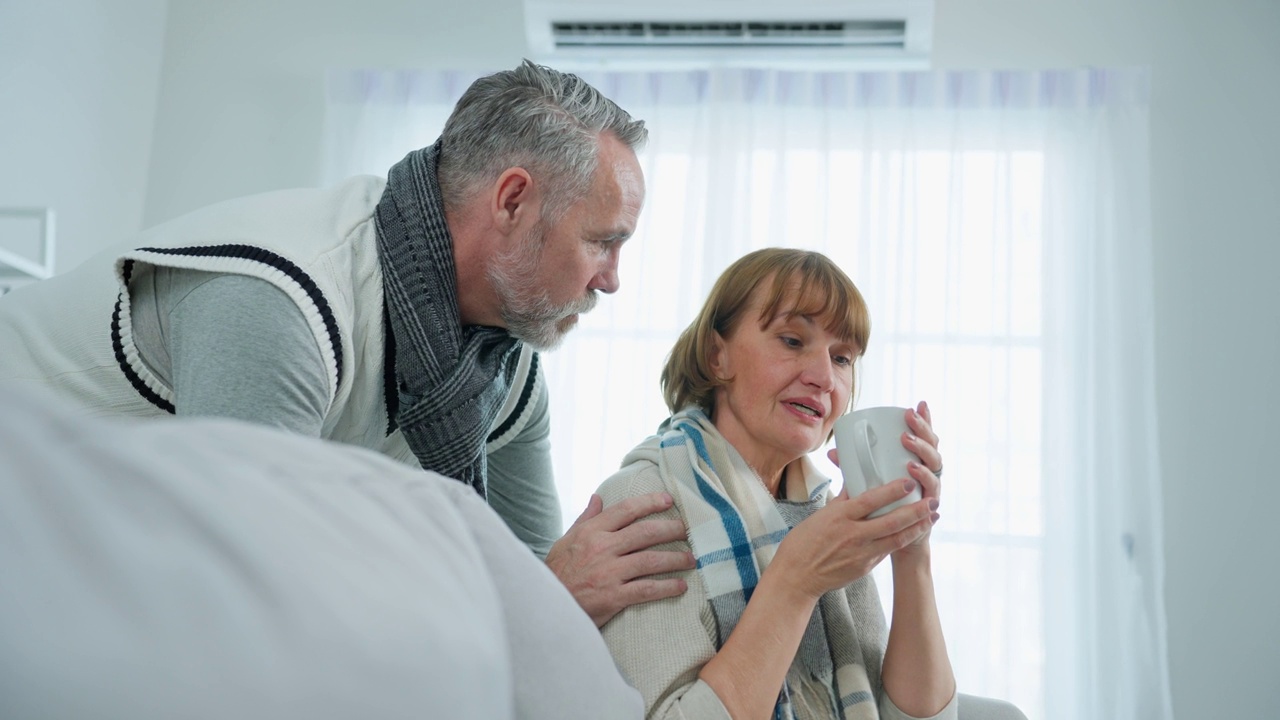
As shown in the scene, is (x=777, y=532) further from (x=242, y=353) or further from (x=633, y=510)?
(x=242, y=353)

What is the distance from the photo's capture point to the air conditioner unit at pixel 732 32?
3041 mm

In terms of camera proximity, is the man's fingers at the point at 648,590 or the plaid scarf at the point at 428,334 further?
the plaid scarf at the point at 428,334

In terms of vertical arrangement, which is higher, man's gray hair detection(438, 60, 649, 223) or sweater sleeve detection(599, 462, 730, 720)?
man's gray hair detection(438, 60, 649, 223)

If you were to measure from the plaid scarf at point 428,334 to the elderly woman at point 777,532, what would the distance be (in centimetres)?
21

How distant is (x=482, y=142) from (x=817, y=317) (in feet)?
1.65

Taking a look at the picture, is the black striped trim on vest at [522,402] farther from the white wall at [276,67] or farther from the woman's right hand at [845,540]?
the white wall at [276,67]

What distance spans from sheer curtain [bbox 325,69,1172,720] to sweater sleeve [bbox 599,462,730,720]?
2117 millimetres

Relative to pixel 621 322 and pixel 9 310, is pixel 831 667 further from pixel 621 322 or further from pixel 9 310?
pixel 621 322

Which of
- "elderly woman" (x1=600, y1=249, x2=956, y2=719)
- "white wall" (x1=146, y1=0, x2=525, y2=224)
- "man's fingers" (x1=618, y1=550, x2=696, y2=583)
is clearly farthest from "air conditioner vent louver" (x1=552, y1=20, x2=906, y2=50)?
"man's fingers" (x1=618, y1=550, x2=696, y2=583)

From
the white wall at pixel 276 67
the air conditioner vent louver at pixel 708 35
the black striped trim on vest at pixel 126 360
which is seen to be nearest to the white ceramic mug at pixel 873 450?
the black striped trim on vest at pixel 126 360

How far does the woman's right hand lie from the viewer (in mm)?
947

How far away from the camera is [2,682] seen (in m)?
0.23

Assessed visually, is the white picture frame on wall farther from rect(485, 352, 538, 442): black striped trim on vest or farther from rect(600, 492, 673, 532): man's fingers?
rect(600, 492, 673, 532): man's fingers

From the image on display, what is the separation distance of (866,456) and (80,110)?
A: 303 cm
